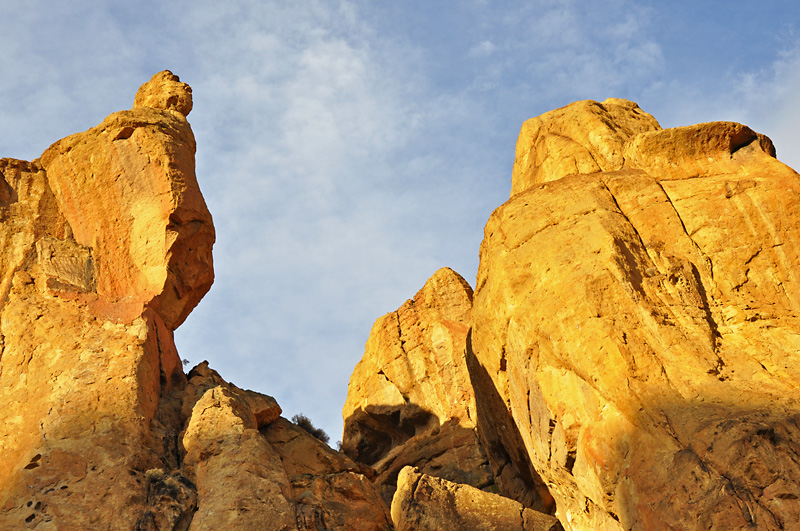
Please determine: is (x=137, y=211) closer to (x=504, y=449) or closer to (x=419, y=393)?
(x=504, y=449)

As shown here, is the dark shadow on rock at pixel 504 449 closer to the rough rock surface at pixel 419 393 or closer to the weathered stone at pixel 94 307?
the rough rock surface at pixel 419 393

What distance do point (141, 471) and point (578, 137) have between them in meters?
17.0

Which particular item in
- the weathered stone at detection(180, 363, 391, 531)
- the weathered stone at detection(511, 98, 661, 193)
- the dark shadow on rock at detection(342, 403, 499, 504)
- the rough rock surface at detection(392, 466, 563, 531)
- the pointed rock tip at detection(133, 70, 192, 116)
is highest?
the pointed rock tip at detection(133, 70, 192, 116)

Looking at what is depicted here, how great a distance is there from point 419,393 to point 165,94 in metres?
15.4

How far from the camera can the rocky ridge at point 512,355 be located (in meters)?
17.7

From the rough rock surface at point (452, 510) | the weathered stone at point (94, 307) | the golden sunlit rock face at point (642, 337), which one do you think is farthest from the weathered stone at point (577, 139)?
the weathered stone at point (94, 307)

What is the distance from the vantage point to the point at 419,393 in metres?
34.8

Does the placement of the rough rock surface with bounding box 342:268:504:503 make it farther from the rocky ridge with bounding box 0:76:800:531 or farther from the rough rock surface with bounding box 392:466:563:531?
the rough rock surface with bounding box 392:466:563:531

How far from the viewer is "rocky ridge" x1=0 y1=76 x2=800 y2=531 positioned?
1770 centimetres

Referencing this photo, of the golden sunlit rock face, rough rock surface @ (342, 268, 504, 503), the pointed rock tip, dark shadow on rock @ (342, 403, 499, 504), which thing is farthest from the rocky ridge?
rough rock surface @ (342, 268, 504, 503)

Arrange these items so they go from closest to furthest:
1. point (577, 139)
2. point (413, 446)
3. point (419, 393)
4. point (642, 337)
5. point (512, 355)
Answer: point (642, 337) < point (512, 355) < point (577, 139) < point (413, 446) < point (419, 393)

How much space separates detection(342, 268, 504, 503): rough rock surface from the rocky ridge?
9.27ft

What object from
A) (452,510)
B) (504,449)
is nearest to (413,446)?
(504,449)

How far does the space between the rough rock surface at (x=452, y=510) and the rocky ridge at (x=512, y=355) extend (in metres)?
0.06
